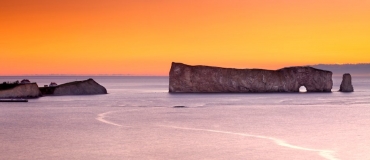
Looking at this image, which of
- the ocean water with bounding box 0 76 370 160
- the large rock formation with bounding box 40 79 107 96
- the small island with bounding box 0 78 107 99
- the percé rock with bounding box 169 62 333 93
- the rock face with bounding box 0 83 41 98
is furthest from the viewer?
the percé rock with bounding box 169 62 333 93

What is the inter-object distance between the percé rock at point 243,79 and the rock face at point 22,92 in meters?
22.9

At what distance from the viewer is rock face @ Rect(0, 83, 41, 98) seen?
1898 inches

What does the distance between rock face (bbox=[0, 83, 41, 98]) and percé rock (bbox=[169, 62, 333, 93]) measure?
22.9 metres

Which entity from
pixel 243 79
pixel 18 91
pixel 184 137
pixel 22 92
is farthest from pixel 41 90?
pixel 184 137

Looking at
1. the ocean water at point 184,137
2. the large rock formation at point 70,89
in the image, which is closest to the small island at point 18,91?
the large rock formation at point 70,89

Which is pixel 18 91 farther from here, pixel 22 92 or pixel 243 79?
pixel 243 79

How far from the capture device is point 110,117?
92.4 feet

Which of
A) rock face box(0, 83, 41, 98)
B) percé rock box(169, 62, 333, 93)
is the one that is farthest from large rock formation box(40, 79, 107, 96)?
percé rock box(169, 62, 333, 93)

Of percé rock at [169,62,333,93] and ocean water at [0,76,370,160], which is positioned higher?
percé rock at [169,62,333,93]

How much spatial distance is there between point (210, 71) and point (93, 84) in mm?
17349

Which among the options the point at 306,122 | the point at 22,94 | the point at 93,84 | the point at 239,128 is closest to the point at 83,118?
the point at 239,128

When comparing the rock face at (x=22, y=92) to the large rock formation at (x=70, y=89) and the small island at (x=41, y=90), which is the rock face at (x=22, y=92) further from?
the large rock formation at (x=70, y=89)

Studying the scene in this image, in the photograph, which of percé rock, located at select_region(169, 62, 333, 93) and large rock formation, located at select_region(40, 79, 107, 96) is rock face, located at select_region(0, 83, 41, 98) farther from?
percé rock, located at select_region(169, 62, 333, 93)

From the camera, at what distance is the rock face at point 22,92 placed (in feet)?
158
